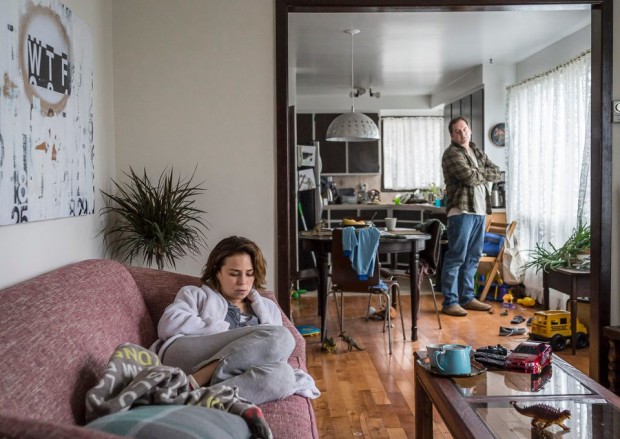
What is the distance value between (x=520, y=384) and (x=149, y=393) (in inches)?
48.9

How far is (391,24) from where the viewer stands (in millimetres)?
5891

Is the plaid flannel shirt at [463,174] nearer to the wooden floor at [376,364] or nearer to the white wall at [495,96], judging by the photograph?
the wooden floor at [376,364]

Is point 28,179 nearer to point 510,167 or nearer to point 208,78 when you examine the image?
point 208,78

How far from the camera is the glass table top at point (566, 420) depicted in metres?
1.87

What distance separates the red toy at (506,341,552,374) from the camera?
2.43 metres

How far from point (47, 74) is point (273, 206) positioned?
4.73 ft

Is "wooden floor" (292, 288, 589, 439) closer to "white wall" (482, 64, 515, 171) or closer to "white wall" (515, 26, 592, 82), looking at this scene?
"white wall" (482, 64, 515, 171)

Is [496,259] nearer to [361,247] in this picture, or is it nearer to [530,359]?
[361,247]

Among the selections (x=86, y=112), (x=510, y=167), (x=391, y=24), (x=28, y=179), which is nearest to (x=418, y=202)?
(x=510, y=167)

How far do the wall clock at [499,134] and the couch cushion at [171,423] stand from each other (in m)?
6.56

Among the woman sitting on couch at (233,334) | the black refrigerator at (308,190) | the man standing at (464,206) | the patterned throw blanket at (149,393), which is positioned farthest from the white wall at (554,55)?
the patterned throw blanket at (149,393)

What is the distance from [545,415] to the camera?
6.47 ft

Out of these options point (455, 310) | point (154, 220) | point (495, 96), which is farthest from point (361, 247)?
point (495, 96)

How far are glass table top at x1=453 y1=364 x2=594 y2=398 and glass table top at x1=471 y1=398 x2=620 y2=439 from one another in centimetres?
7
